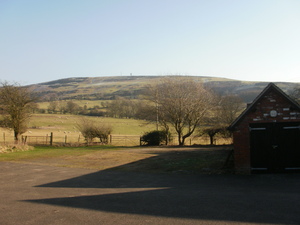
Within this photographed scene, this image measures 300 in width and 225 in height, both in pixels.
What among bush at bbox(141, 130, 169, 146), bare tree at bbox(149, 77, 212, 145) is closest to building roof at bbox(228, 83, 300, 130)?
bare tree at bbox(149, 77, 212, 145)

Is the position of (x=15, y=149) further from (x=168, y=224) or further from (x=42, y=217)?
(x=168, y=224)

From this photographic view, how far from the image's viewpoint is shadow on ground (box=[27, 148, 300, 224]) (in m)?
7.25

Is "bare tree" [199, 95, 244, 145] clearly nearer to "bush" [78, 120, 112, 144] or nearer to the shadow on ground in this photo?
"bush" [78, 120, 112, 144]

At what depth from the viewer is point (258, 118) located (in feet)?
44.8

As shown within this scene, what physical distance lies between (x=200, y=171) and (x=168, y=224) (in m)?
8.66

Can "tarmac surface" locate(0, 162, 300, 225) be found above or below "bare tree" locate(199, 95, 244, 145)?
below

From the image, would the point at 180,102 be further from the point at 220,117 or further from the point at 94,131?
the point at 94,131

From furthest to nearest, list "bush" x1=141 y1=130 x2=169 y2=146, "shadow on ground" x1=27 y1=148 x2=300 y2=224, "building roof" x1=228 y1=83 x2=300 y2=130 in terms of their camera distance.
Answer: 1. "bush" x1=141 y1=130 x2=169 y2=146
2. "building roof" x1=228 y1=83 x2=300 y2=130
3. "shadow on ground" x1=27 y1=148 x2=300 y2=224

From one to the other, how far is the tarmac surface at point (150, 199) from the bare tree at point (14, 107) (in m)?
23.8

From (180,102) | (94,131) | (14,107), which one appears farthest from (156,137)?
(14,107)

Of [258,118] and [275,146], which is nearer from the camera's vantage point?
[275,146]

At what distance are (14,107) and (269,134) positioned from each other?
31.5 m

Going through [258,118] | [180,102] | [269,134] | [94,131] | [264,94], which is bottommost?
[94,131]

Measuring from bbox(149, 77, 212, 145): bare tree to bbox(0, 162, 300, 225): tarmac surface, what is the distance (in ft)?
68.7
